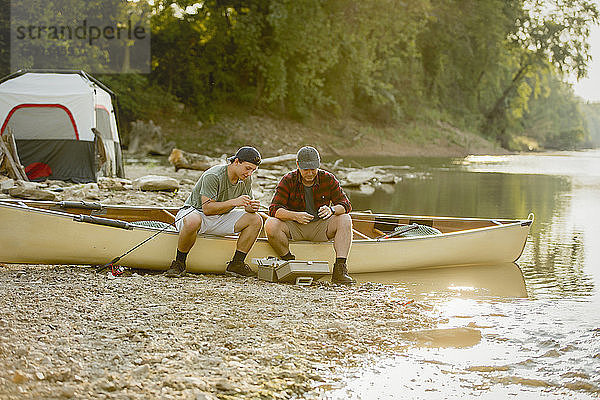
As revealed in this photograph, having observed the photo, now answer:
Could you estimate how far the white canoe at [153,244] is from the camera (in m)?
6.24

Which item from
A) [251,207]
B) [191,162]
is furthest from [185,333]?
[191,162]

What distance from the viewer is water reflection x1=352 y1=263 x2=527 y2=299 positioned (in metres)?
6.52

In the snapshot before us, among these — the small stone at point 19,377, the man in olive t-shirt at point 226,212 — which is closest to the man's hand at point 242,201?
the man in olive t-shirt at point 226,212

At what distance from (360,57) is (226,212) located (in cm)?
→ 2766

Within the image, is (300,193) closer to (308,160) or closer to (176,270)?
(308,160)

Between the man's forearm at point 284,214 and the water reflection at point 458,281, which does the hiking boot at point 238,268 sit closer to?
the man's forearm at point 284,214

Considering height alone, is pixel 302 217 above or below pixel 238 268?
above

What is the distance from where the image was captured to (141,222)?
23.7 feet

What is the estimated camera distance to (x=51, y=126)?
1348cm

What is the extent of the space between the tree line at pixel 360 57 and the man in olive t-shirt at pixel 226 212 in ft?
66.0

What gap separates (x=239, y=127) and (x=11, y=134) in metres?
19.0

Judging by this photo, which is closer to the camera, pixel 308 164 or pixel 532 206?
pixel 308 164

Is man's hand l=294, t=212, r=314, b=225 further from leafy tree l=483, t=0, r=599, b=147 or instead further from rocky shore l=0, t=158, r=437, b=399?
leafy tree l=483, t=0, r=599, b=147

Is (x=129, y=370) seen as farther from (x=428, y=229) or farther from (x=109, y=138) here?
(x=109, y=138)
